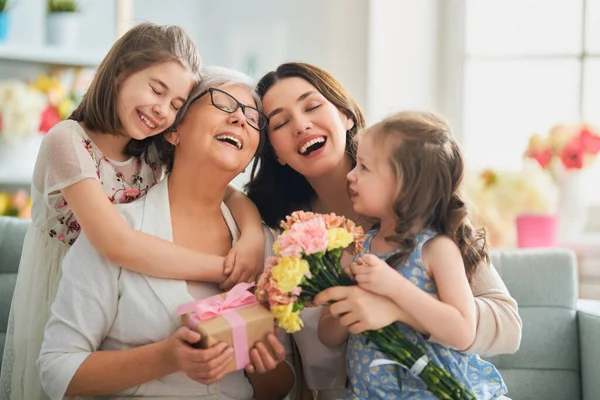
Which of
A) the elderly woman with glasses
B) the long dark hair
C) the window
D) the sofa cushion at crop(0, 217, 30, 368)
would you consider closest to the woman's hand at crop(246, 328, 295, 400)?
the elderly woman with glasses

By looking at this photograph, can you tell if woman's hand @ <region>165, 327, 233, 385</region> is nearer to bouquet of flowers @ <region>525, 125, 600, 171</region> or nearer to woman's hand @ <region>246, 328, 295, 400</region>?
woman's hand @ <region>246, 328, 295, 400</region>

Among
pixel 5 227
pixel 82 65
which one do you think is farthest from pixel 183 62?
pixel 82 65

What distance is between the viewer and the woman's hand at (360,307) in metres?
1.70

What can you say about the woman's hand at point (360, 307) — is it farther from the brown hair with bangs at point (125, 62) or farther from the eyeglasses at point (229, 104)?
the brown hair with bangs at point (125, 62)

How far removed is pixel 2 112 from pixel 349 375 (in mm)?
2142

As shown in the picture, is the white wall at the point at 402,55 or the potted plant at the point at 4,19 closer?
the potted plant at the point at 4,19

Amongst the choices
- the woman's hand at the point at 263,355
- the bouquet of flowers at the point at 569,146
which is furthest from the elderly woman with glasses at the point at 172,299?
the bouquet of flowers at the point at 569,146

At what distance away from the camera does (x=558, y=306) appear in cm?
254

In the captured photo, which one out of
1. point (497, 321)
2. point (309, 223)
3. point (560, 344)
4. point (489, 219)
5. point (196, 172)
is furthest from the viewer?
point (489, 219)

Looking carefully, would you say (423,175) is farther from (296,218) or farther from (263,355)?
(263,355)

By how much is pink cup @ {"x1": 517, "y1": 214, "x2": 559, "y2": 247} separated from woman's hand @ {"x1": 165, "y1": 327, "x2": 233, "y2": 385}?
185 centimetres

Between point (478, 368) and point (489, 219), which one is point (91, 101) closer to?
point (478, 368)

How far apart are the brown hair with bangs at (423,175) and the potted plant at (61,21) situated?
221 centimetres

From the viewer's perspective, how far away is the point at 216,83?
2117mm
